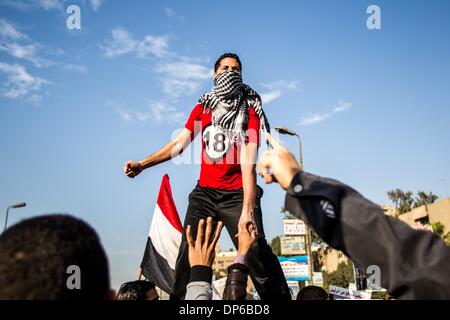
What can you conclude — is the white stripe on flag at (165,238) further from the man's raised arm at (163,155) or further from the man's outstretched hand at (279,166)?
the man's outstretched hand at (279,166)

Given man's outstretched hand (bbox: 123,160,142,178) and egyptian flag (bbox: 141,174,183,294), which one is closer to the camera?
man's outstretched hand (bbox: 123,160,142,178)

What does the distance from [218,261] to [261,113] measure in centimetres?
9451

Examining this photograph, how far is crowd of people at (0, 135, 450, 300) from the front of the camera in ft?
3.49

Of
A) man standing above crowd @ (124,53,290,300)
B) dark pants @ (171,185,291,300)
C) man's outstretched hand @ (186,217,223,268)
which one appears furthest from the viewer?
Result: man standing above crowd @ (124,53,290,300)

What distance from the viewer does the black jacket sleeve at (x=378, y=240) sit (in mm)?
1063

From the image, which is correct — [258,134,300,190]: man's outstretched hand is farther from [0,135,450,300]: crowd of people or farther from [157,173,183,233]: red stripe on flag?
[157,173,183,233]: red stripe on flag

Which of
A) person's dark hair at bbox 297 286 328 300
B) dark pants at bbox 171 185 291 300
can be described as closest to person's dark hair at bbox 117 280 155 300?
dark pants at bbox 171 185 291 300

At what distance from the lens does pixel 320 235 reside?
3.82ft

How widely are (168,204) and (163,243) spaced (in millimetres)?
959

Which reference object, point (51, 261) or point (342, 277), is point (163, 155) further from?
point (342, 277)

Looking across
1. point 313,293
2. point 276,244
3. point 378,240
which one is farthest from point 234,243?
point 276,244

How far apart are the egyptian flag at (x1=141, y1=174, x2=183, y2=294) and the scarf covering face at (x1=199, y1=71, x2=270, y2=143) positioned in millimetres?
3211

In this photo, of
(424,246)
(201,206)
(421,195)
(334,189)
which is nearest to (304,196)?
(334,189)
